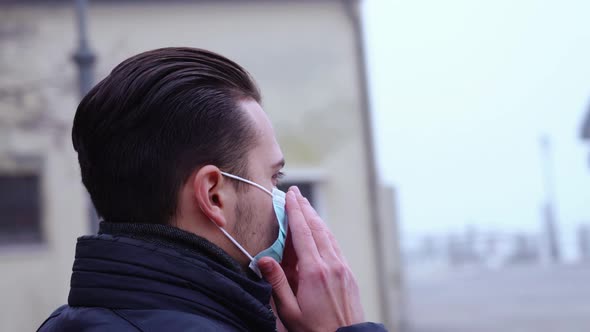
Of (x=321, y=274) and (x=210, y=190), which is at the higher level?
(x=210, y=190)

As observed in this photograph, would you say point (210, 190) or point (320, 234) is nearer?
point (210, 190)

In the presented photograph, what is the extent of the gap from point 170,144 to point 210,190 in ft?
0.41

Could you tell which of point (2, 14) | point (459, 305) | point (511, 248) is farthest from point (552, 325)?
point (511, 248)

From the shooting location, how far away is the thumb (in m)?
1.73

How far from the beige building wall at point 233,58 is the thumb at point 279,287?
7.50 m

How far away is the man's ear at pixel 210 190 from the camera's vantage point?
1673 millimetres

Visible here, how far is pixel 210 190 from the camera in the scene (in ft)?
5.56

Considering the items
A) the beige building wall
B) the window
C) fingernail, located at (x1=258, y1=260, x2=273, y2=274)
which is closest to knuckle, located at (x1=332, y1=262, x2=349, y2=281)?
fingernail, located at (x1=258, y1=260, x2=273, y2=274)

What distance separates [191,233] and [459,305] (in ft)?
51.3

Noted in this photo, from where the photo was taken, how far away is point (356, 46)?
997 centimetres

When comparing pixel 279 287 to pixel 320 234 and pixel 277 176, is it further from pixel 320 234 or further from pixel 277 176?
pixel 277 176

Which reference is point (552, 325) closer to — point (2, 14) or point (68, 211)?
point (68, 211)

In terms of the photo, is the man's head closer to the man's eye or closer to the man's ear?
the man's ear

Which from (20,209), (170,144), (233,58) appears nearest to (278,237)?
(170,144)
